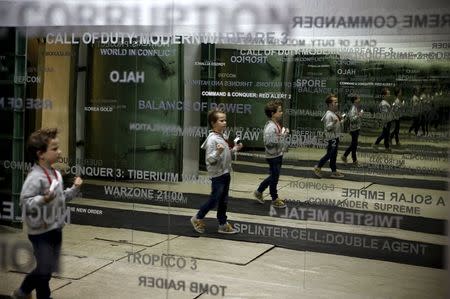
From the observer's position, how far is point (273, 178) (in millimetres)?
5348

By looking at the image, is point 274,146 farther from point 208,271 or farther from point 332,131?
point 208,271

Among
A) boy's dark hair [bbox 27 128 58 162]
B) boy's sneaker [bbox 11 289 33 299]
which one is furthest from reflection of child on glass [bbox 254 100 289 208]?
boy's sneaker [bbox 11 289 33 299]

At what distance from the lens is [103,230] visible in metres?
5.83

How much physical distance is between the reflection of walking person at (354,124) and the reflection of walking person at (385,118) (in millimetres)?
159

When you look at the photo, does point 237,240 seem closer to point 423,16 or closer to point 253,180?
point 253,180

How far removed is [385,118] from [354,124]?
9.5 inches

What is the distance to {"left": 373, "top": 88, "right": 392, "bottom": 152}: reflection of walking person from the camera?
501cm

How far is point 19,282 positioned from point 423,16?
4.23 meters

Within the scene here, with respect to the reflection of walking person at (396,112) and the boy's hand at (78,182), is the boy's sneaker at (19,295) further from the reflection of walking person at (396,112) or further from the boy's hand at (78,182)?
the reflection of walking person at (396,112)

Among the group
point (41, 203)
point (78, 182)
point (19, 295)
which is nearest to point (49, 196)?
point (41, 203)

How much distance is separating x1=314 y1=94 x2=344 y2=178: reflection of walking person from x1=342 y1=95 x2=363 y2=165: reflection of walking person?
0.30 feet

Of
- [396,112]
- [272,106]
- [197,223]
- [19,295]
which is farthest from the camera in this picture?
[19,295]

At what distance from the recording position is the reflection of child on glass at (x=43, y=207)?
5441mm

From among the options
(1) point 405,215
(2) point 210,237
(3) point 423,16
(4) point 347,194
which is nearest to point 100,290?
(2) point 210,237
